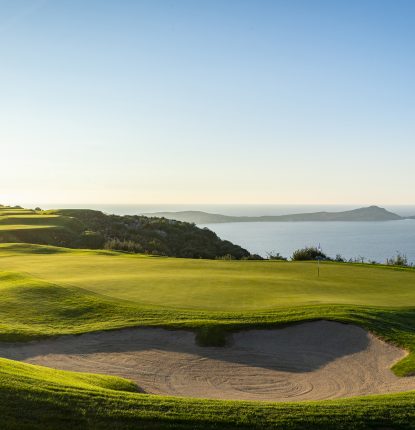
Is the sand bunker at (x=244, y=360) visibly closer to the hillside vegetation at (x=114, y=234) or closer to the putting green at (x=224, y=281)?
the putting green at (x=224, y=281)

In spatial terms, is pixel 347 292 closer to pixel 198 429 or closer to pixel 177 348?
pixel 177 348

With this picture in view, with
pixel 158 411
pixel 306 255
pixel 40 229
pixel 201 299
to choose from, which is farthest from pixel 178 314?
pixel 40 229

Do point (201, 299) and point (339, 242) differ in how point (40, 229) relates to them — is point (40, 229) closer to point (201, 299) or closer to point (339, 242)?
point (201, 299)

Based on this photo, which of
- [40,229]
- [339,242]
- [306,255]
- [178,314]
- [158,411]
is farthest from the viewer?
[339,242]

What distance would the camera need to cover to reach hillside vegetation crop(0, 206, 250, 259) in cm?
4784

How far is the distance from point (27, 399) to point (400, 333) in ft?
35.6

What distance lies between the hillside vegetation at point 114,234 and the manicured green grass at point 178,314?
16350mm

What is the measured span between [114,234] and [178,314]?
46.8 metres

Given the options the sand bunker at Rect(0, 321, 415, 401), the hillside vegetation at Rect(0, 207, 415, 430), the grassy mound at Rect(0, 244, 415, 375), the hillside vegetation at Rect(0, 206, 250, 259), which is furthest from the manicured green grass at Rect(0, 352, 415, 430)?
the hillside vegetation at Rect(0, 206, 250, 259)

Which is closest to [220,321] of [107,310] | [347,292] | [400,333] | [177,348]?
[177,348]

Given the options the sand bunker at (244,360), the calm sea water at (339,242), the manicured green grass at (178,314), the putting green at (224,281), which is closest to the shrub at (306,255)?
the putting green at (224,281)

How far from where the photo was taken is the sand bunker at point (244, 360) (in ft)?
38.3

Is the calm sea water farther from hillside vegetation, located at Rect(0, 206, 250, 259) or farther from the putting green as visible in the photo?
the putting green

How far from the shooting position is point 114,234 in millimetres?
61344
